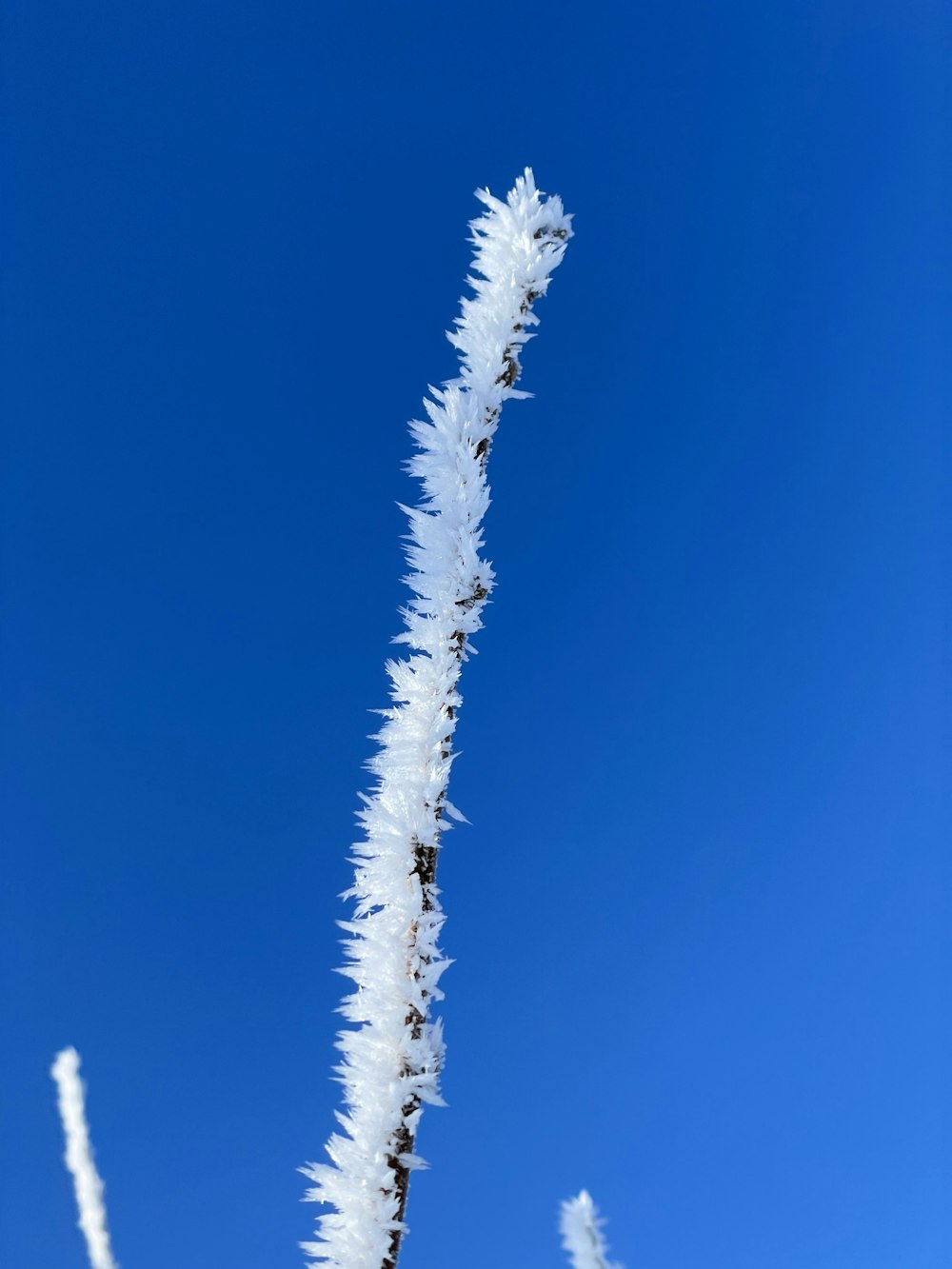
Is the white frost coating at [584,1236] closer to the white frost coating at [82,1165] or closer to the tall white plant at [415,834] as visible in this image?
the tall white plant at [415,834]

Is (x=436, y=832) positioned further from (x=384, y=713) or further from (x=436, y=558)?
(x=436, y=558)

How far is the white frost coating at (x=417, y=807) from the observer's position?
0.93 metres

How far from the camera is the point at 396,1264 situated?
0.88m

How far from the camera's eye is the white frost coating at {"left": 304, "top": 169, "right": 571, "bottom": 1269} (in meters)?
0.93

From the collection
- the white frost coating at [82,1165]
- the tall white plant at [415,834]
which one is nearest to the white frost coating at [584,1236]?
the tall white plant at [415,834]

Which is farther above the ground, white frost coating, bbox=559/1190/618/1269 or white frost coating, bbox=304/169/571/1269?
white frost coating, bbox=304/169/571/1269

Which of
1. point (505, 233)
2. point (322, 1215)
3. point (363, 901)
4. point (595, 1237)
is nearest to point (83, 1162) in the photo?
point (322, 1215)

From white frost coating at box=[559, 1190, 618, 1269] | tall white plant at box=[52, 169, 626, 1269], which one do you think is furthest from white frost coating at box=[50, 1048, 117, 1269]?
white frost coating at box=[559, 1190, 618, 1269]

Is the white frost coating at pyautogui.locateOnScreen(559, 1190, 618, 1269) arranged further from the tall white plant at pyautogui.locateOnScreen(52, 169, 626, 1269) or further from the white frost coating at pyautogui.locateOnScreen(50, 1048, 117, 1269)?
the white frost coating at pyautogui.locateOnScreen(50, 1048, 117, 1269)

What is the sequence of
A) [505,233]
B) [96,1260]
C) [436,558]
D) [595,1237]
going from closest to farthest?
1. [595,1237]
2. [96,1260]
3. [436,558]
4. [505,233]

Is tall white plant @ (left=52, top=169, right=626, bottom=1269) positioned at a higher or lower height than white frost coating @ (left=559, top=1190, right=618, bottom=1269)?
higher

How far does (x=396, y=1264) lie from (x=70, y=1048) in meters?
0.39

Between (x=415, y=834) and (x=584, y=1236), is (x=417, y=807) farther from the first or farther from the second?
(x=584, y=1236)

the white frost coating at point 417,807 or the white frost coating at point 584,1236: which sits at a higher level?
the white frost coating at point 417,807
